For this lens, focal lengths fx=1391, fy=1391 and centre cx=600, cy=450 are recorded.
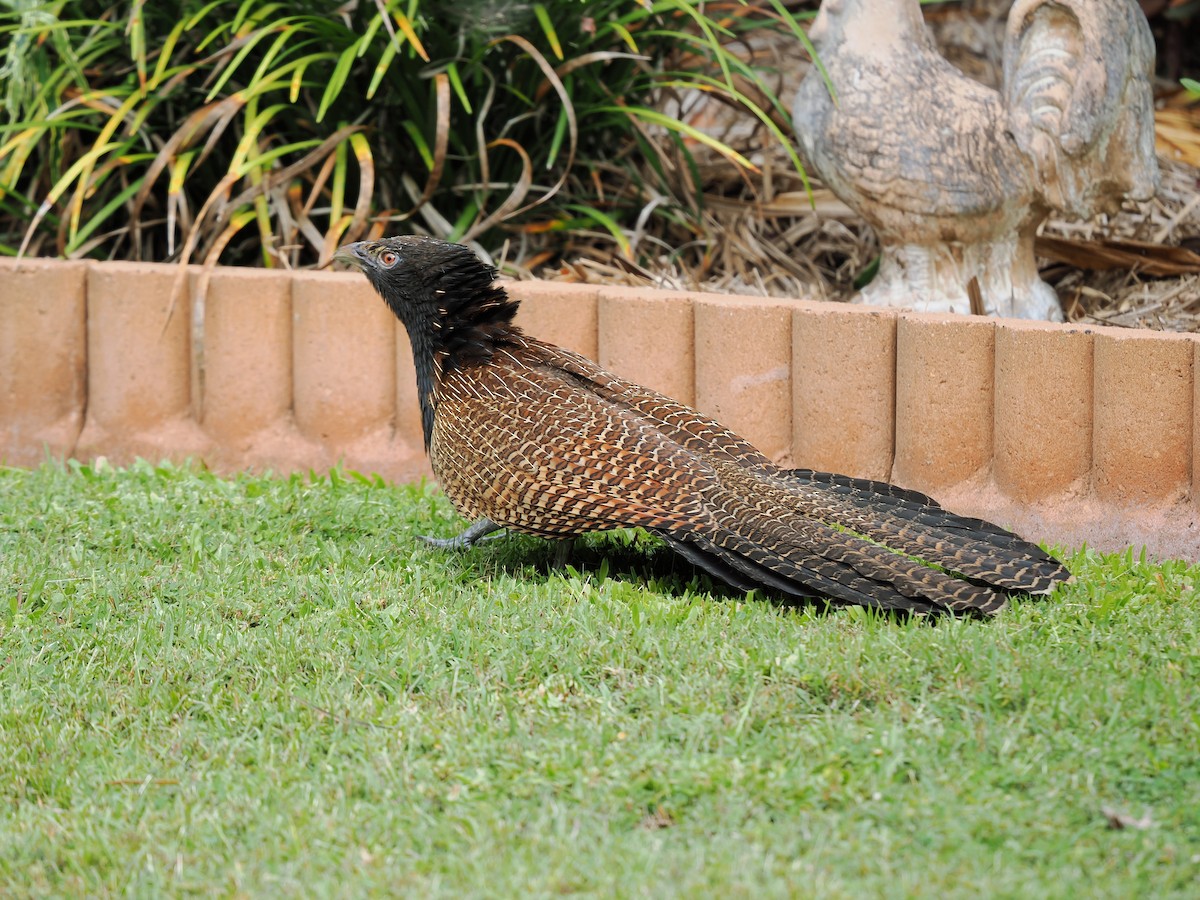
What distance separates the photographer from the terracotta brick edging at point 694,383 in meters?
4.58

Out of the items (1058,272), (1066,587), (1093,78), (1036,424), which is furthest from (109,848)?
(1058,272)

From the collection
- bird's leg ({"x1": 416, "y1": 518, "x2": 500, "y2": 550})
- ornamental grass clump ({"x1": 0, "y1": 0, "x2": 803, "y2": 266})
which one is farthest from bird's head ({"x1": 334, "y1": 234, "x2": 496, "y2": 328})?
ornamental grass clump ({"x1": 0, "y1": 0, "x2": 803, "y2": 266})

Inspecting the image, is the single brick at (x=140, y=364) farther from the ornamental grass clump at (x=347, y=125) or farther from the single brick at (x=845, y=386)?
the single brick at (x=845, y=386)

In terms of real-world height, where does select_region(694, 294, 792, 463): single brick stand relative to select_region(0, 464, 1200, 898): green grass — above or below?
above

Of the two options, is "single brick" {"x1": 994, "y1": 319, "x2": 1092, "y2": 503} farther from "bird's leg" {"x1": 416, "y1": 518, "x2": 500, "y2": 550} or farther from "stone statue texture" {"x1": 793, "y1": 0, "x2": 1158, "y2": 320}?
"bird's leg" {"x1": 416, "y1": 518, "x2": 500, "y2": 550}

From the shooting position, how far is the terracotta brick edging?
4.58 meters

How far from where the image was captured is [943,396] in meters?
4.83

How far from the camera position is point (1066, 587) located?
4.14m

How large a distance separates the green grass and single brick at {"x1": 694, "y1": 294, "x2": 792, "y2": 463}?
2.84 ft

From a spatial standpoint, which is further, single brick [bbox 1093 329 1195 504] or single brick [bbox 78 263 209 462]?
single brick [bbox 78 263 209 462]

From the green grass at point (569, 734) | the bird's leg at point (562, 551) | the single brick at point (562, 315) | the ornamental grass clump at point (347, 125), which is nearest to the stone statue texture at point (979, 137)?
the ornamental grass clump at point (347, 125)

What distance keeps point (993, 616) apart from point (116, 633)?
2.50 m

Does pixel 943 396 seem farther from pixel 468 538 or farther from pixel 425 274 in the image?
pixel 425 274

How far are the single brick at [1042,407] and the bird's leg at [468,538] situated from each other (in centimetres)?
178
